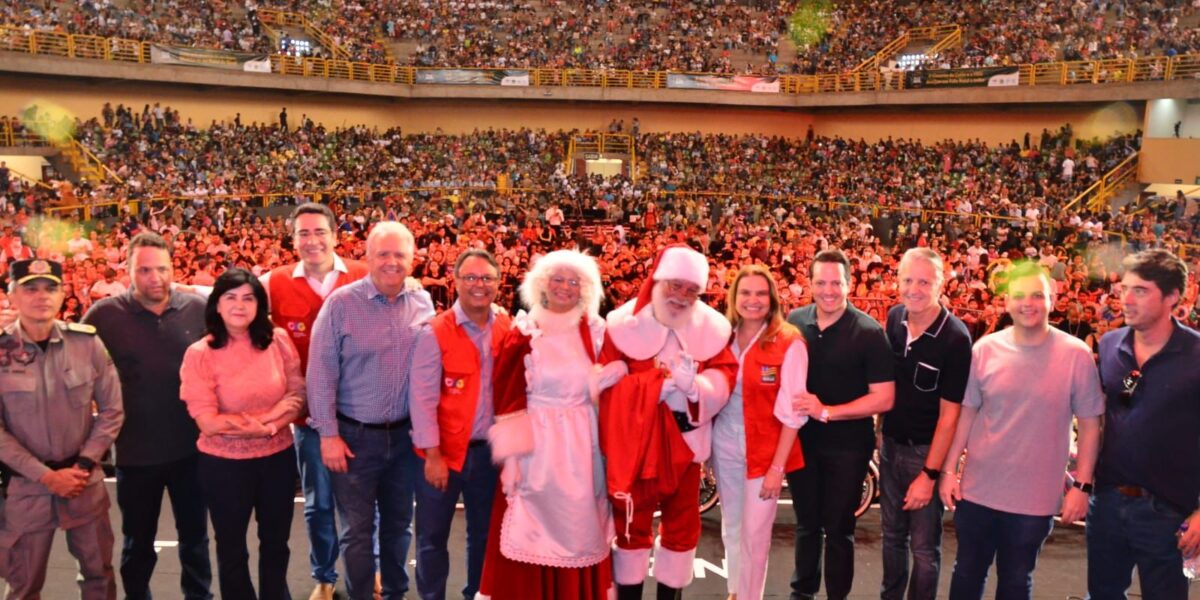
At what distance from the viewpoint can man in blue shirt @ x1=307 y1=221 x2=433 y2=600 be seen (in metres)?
3.98

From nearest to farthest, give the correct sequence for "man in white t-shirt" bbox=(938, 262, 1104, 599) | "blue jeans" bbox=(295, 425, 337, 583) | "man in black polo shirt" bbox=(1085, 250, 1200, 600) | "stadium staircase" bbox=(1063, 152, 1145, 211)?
"man in black polo shirt" bbox=(1085, 250, 1200, 600)
"man in white t-shirt" bbox=(938, 262, 1104, 599)
"blue jeans" bbox=(295, 425, 337, 583)
"stadium staircase" bbox=(1063, 152, 1145, 211)

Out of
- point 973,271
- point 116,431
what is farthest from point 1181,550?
point 973,271

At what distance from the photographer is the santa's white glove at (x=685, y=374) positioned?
3.75 meters

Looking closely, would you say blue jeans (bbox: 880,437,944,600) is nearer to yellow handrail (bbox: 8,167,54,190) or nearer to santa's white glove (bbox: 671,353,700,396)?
santa's white glove (bbox: 671,353,700,396)

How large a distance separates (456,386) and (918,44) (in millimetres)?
30542

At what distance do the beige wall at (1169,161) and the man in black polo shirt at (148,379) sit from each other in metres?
23.4

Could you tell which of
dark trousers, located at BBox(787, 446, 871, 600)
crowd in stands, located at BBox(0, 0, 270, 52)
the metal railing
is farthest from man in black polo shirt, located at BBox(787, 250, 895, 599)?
crowd in stands, located at BBox(0, 0, 270, 52)

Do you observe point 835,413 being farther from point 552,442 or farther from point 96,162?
point 96,162

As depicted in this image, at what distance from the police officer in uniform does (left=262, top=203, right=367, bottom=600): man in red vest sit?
33.1 inches

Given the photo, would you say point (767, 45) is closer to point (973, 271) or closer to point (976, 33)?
point (976, 33)

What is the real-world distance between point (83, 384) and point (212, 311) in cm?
63

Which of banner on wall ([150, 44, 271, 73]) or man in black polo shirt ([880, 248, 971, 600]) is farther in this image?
banner on wall ([150, 44, 271, 73])

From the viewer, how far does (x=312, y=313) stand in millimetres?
4469

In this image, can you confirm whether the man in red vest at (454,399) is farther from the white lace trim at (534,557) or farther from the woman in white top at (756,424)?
the woman in white top at (756,424)
